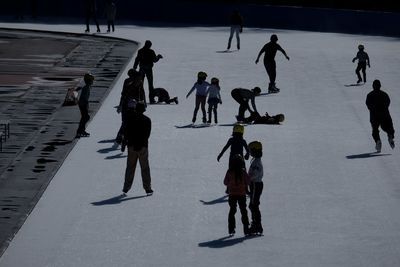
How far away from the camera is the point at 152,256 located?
1639cm

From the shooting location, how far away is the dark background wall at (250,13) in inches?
2299

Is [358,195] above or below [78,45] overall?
above

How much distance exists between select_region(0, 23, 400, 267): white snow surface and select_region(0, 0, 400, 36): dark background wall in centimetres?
2291

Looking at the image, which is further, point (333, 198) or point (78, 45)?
point (78, 45)

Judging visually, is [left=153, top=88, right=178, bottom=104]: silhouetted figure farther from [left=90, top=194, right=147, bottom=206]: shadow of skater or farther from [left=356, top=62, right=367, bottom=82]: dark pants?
[left=90, top=194, right=147, bottom=206]: shadow of skater

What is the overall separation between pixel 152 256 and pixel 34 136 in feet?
36.1

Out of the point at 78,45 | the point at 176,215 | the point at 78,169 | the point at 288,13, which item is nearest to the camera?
the point at 176,215

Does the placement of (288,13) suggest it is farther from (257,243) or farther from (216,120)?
(257,243)

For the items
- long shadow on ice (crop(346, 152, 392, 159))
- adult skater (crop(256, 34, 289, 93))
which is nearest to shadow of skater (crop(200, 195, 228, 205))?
long shadow on ice (crop(346, 152, 392, 159))

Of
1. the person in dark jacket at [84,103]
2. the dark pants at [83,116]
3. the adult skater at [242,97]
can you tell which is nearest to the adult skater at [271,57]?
the adult skater at [242,97]

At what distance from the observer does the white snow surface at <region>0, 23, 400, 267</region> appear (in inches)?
655

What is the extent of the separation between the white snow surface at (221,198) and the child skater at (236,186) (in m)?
0.28

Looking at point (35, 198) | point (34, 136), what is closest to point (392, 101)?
point (34, 136)

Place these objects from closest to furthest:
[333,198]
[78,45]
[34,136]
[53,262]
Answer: [53,262]
[333,198]
[34,136]
[78,45]
